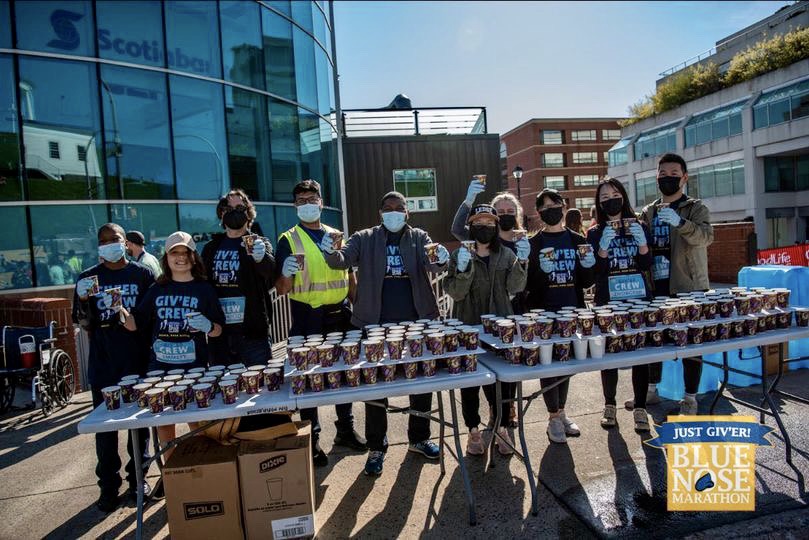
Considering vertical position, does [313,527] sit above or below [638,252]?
below

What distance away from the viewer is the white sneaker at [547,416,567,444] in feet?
12.9

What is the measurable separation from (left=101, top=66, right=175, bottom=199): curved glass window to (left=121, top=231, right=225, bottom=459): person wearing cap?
687 cm

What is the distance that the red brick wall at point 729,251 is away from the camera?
12.3 metres

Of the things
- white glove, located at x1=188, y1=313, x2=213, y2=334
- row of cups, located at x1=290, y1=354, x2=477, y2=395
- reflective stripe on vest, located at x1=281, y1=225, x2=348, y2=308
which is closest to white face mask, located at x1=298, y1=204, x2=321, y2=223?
reflective stripe on vest, located at x1=281, y1=225, x2=348, y2=308

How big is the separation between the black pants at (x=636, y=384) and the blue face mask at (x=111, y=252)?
4.05 meters

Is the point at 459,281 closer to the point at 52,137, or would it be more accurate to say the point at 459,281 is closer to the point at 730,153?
the point at 52,137

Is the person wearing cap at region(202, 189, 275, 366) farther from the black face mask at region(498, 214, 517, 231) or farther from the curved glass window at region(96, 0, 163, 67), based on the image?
the curved glass window at region(96, 0, 163, 67)

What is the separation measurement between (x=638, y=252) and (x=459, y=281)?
163 cm

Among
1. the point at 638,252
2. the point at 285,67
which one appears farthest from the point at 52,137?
the point at 638,252

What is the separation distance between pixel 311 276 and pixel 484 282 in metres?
1.37

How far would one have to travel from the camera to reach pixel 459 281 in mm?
3506

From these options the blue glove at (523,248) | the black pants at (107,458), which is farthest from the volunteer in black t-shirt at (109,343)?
the blue glove at (523,248)

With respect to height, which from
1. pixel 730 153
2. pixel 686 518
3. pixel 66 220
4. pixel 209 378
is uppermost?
pixel 730 153

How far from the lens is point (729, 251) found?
42.0 ft
